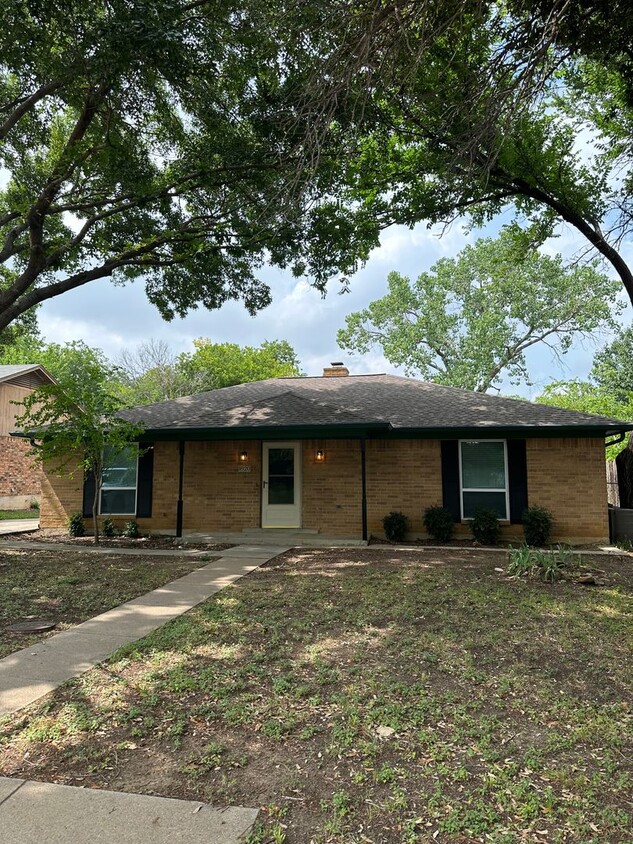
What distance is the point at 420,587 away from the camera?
657 cm

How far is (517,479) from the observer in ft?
36.4

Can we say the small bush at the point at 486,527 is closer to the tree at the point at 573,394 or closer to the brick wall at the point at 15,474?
the brick wall at the point at 15,474

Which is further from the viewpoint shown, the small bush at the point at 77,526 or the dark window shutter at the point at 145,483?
the dark window shutter at the point at 145,483

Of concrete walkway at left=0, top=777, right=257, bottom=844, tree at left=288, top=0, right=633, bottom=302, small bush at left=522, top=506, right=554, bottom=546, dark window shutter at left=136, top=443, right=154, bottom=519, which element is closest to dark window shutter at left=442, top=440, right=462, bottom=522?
small bush at left=522, top=506, right=554, bottom=546

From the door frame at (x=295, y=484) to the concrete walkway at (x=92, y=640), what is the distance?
13.8 feet

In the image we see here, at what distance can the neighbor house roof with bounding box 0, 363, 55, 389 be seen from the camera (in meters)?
21.5

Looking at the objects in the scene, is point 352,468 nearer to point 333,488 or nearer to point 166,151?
point 333,488

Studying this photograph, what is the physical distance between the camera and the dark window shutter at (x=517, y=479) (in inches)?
434

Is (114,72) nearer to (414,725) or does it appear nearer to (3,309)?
(3,309)

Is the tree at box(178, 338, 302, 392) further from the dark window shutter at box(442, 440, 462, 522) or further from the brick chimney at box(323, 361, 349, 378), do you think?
the dark window shutter at box(442, 440, 462, 522)

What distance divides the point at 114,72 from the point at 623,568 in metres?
10.7

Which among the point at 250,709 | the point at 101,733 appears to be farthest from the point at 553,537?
the point at 101,733

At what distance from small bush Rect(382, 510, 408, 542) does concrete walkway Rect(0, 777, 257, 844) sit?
8999 mm

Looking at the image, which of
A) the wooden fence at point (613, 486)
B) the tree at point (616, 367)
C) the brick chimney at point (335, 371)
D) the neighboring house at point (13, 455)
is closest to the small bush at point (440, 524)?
the wooden fence at point (613, 486)
